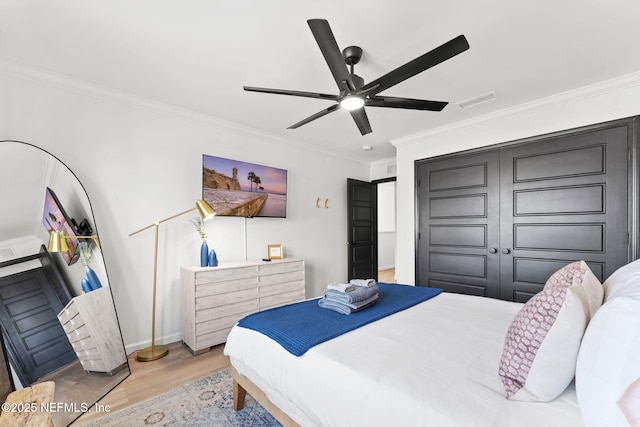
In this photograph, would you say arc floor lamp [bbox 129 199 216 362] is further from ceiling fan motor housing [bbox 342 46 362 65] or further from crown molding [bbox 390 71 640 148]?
crown molding [bbox 390 71 640 148]

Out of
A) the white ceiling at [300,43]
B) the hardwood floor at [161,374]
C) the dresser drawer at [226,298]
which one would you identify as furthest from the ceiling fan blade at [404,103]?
the hardwood floor at [161,374]

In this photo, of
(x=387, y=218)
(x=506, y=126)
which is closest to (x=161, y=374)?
(x=506, y=126)

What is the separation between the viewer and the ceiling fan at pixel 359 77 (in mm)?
1483

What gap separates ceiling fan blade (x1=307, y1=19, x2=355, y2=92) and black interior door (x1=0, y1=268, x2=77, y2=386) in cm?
229

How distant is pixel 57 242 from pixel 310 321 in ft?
6.45

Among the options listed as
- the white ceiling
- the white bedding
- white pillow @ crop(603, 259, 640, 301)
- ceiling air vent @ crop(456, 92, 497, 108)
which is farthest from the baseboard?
ceiling air vent @ crop(456, 92, 497, 108)

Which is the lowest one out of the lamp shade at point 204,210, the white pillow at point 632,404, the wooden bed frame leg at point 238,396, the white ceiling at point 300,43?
the wooden bed frame leg at point 238,396

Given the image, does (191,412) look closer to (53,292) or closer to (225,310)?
(225,310)

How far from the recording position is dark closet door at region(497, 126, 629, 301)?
8.70 ft

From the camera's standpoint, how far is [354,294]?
6.18 feet

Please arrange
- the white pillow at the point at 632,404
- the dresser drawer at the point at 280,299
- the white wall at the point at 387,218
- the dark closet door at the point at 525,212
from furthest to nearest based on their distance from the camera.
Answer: the white wall at the point at 387,218, the dresser drawer at the point at 280,299, the dark closet door at the point at 525,212, the white pillow at the point at 632,404

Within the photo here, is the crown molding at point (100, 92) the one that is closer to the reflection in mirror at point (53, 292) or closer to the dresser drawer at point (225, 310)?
the reflection in mirror at point (53, 292)

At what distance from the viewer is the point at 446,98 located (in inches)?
115

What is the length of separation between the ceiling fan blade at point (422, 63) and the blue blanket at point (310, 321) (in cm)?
147
